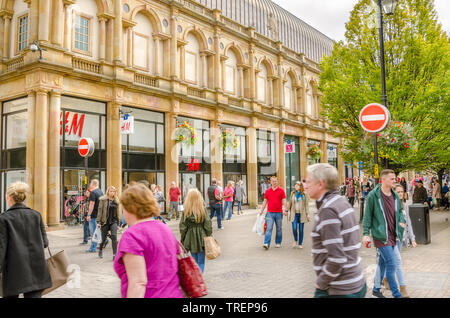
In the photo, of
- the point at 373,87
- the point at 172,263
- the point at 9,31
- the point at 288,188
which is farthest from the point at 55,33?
the point at 288,188

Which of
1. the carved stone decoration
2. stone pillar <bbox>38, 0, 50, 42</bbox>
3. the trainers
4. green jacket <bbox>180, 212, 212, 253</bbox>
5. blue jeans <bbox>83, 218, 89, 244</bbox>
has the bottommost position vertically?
the trainers

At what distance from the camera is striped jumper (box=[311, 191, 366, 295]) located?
2977 millimetres

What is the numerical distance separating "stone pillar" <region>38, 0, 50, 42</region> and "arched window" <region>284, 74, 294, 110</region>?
68.3ft

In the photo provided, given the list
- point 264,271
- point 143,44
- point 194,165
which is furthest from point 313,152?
point 264,271

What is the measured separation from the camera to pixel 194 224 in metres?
7.07

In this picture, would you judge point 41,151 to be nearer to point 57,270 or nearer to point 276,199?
point 276,199

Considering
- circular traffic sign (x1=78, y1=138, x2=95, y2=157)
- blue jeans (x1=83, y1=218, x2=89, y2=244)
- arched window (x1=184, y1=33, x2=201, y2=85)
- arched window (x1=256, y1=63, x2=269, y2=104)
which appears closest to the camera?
blue jeans (x1=83, y1=218, x2=89, y2=244)

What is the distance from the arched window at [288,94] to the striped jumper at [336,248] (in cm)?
3124

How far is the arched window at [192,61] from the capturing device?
24.5 m

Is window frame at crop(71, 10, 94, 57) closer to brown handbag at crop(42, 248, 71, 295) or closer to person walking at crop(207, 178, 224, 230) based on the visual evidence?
person walking at crop(207, 178, 224, 230)

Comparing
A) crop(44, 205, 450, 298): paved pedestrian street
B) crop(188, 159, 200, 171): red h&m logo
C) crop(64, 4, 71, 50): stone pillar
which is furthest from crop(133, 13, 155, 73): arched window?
crop(44, 205, 450, 298): paved pedestrian street

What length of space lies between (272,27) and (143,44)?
48.2ft

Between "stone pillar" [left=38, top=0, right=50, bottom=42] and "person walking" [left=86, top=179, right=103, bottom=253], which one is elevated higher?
"stone pillar" [left=38, top=0, right=50, bottom=42]

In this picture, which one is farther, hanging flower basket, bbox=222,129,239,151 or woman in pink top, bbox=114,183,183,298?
hanging flower basket, bbox=222,129,239,151
